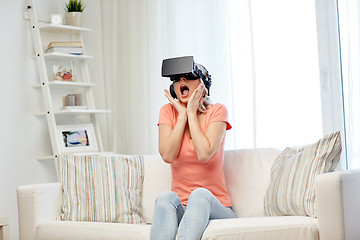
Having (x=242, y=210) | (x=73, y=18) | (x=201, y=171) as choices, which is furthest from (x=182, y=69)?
(x=73, y=18)

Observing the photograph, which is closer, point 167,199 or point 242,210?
point 167,199

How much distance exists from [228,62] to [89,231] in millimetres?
1546

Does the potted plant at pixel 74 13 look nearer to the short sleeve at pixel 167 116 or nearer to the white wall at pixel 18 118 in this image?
the white wall at pixel 18 118

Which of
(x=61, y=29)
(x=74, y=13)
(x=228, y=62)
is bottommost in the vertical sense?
(x=228, y=62)

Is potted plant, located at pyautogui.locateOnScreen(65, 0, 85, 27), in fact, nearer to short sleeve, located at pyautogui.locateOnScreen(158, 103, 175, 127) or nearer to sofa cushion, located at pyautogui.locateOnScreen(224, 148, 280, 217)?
short sleeve, located at pyautogui.locateOnScreen(158, 103, 175, 127)

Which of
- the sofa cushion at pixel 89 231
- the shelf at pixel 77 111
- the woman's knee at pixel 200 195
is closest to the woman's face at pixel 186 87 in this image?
the woman's knee at pixel 200 195

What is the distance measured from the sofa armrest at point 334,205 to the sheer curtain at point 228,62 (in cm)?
108

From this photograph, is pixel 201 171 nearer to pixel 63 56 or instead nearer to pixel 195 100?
pixel 195 100

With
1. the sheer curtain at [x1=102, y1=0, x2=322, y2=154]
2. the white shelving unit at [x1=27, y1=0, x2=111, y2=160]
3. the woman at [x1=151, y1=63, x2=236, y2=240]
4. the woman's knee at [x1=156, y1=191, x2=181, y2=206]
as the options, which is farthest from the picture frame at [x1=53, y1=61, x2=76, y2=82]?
the woman's knee at [x1=156, y1=191, x2=181, y2=206]

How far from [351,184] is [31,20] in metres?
2.56

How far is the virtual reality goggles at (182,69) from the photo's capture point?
283 cm

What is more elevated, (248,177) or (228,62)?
(228,62)

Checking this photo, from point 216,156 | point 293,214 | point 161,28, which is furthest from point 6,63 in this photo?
point 293,214

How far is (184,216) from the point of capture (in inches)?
94.6
